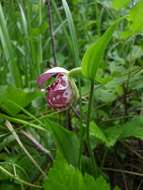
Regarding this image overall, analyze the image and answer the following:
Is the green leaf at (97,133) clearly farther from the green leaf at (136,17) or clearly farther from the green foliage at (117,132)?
the green leaf at (136,17)

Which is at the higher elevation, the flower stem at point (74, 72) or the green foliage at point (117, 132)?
the flower stem at point (74, 72)

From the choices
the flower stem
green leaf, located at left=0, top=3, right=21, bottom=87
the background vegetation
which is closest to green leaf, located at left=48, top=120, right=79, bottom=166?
the background vegetation

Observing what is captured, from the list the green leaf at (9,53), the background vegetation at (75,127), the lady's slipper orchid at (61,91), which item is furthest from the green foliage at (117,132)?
the green leaf at (9,53)

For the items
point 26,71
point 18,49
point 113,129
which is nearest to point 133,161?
point 113,129

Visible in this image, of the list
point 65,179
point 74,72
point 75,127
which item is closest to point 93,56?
point 74,72

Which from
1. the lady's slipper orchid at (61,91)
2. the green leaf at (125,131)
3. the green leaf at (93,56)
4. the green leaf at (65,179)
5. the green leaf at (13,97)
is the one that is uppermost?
the green leaf at (93,56)

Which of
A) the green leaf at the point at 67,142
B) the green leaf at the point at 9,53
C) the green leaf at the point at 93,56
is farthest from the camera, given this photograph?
the green leaf at the point at 9,53
